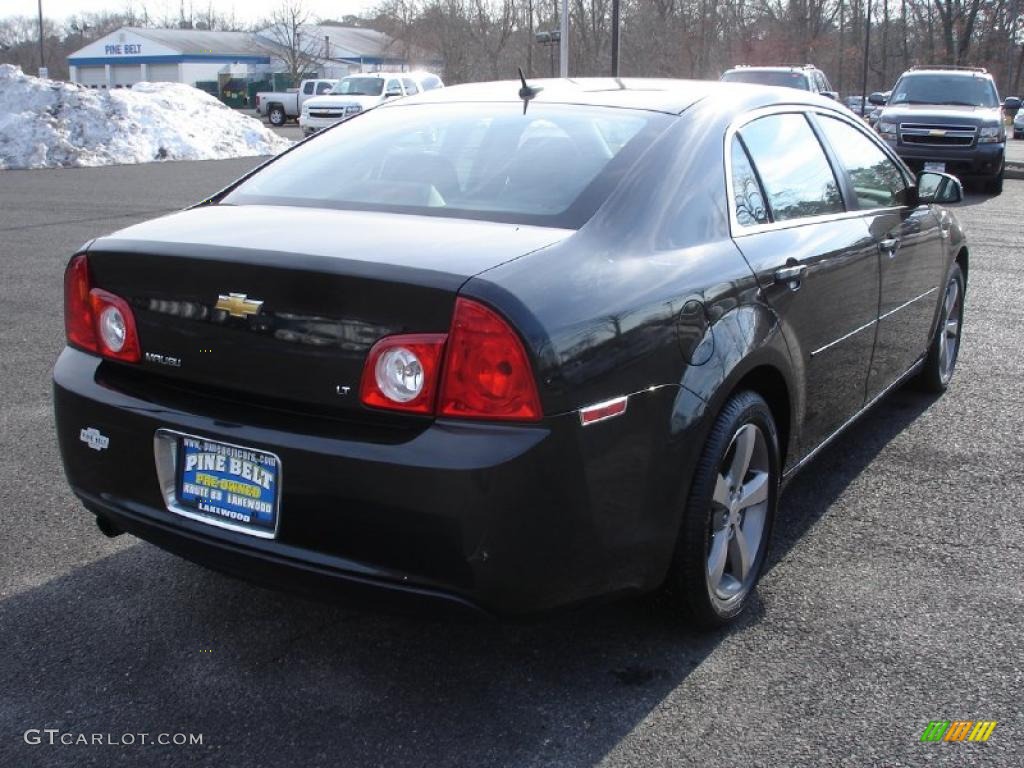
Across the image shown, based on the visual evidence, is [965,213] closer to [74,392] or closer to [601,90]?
[601,90]

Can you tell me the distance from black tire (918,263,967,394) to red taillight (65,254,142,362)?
4.02m

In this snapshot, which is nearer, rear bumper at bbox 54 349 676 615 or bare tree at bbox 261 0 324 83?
rear bumper at bbox 54 349 676 615

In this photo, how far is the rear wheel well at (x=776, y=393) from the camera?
3.31 meters

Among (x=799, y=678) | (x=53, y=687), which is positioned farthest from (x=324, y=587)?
(x=799, y=678)

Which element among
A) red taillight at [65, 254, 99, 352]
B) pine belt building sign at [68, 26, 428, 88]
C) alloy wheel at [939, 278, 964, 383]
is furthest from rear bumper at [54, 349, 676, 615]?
pine belt building sign at [68, 26, 428, 88]

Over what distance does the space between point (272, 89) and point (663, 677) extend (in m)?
62.8

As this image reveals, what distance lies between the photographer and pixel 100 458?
2967mm

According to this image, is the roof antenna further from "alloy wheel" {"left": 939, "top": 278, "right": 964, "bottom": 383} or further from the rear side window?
"alloy wheel" {"left": 939, "top": 278, "right": 964, "bottom": 383}

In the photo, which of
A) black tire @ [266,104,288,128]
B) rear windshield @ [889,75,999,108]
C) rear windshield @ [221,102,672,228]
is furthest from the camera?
black tire @ [266,104,288,128]

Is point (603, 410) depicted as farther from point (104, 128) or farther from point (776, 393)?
point (104, 128)

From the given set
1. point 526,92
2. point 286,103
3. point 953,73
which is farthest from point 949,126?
point 286,103

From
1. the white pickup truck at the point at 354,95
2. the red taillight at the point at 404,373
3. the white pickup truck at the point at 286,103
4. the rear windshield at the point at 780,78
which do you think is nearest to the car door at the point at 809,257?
the red taillight at the point at 404,373

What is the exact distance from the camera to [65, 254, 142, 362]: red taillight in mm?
2957

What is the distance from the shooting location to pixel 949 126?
668 inches
